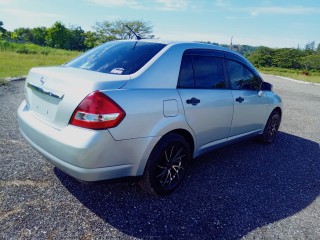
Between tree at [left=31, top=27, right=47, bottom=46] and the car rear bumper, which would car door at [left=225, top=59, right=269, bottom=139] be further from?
tree at [left=31, top=27, right=47, bottom=46]

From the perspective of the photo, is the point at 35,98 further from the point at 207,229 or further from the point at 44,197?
the point at 207,229

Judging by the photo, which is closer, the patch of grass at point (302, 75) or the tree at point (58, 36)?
the patch of grass at point (302, 75)

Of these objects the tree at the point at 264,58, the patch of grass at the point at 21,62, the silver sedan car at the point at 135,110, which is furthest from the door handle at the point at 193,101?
the tree at the point at 264,58

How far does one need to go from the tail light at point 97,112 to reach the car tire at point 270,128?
3530 millimetres

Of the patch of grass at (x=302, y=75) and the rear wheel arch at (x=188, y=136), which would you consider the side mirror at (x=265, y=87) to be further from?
the patch of grass at (x=302, y=75)

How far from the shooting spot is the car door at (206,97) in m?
3.06

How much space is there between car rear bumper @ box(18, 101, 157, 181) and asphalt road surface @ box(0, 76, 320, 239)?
0.47 m

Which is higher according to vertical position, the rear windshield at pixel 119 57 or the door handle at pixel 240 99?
the rear windshield at pixel 119 57

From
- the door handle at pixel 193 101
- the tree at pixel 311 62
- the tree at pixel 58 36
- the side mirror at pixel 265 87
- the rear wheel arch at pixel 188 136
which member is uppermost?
the tree at pixel 58 36

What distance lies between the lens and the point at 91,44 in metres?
69.8

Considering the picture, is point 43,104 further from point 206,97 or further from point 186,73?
point 206,97

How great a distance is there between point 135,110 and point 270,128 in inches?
143

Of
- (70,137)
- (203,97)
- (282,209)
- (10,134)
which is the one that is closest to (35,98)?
(70,137)

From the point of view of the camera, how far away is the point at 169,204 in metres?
2.96
